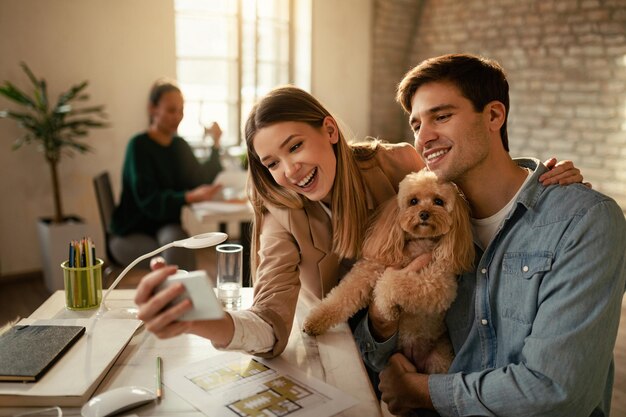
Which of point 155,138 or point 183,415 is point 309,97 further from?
point 155,138

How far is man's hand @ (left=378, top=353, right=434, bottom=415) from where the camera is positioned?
1345mm

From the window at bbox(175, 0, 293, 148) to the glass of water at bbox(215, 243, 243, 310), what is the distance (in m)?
3.71

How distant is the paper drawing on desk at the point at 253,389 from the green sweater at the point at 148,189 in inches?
85.8

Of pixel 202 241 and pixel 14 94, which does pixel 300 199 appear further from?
pixel 14 94

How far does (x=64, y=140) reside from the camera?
13.6 ft

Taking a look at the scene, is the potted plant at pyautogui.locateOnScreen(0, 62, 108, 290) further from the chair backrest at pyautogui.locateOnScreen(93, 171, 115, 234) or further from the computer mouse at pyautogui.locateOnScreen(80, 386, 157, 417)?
the computer mouse at pyautogui.locateOnScreen(80, 386, 157, 417)

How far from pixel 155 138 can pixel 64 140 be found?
42.9 inches

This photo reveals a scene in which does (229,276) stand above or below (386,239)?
below

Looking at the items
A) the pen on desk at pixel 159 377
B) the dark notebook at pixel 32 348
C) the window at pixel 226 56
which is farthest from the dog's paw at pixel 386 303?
the window at pixel 226 56

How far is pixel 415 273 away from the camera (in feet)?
4.83

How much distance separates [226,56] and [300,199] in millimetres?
4170

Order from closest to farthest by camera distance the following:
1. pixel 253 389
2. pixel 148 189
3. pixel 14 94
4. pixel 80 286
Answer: pixel 253 389, pixel 80 286, pixel 148 189, pixel 14 94

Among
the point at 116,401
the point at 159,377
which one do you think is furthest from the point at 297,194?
the point at 116,401

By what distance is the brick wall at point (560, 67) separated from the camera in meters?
4.85
